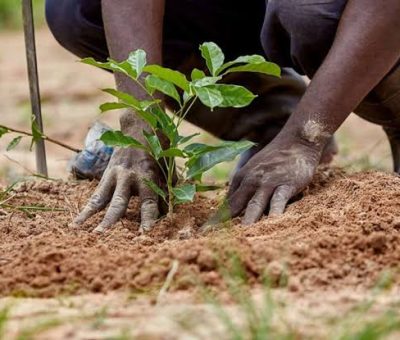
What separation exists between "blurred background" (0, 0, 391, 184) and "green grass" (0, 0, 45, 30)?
67 centimetres

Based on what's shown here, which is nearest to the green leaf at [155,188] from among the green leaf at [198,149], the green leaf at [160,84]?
the green leaf at [198,149]

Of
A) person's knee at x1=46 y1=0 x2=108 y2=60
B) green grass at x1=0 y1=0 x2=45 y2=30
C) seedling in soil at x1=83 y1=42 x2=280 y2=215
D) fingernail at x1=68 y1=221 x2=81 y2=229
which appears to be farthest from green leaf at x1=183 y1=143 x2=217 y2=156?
green grass at x1=0 y1=0 x2=45 y2=30

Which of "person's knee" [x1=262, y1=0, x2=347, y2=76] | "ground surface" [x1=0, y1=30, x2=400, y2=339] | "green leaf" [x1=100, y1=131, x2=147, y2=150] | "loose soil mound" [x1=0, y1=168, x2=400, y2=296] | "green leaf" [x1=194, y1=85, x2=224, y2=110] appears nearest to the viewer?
"ground surface" [x1=0, y1=30, x2=400, y2=339]

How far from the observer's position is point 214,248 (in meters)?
1.91

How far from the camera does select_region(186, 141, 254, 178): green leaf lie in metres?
2.36

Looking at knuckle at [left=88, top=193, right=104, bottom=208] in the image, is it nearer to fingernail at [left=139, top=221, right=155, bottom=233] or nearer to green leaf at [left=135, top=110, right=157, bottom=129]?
fingernail at [left=139, top=221, right=155, bottom=233]

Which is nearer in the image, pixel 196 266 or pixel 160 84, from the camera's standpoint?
pixel 196 266

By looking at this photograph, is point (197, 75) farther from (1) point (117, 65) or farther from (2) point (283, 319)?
(2) point (283, 319)

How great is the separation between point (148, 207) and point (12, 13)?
7.89m

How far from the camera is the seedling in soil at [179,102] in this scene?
2209 millimetres

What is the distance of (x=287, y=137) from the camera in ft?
8.16

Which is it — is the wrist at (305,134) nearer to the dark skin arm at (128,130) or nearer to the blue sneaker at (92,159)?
the dark skin arm at (128,130)

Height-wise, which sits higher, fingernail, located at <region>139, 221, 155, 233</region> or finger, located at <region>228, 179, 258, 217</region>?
finger, located at <region>228, 179, 258, 217</region>

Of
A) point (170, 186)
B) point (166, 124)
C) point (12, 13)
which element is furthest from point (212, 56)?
point (12, 13)
